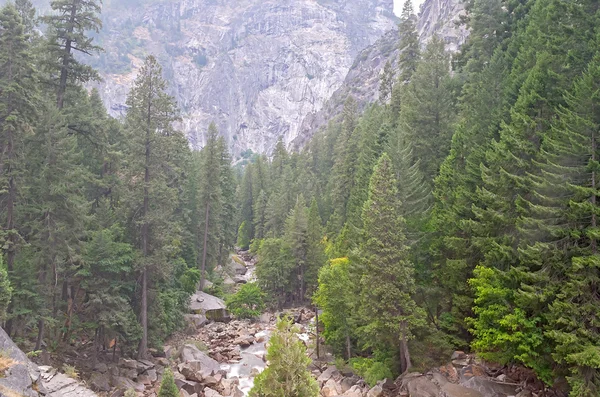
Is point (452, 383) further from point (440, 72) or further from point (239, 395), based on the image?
point (440, 72)

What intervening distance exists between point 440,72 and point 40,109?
92.9 ft

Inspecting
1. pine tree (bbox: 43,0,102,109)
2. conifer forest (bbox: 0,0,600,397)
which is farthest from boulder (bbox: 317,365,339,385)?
pine tree (bbox: 43,0,102,109)

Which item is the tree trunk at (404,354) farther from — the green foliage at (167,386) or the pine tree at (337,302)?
the green foliage at (167,386)

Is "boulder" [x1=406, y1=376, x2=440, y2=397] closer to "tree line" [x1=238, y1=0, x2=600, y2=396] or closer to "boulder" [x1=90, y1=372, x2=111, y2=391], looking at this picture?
"tree line" [x1=238, y1=0, x2=600, y2=396]

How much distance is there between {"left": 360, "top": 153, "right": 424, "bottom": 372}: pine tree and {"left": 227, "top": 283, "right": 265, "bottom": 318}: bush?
23360 millimetres

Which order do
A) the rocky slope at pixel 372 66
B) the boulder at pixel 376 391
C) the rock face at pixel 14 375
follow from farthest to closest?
the rocky slope at pixel 372 66, the boulder at pixel 376 391, the rock face at pixel 14 375

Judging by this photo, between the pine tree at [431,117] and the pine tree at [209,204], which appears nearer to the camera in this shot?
the pine tree at [431,117]

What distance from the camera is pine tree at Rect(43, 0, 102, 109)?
1025 inches

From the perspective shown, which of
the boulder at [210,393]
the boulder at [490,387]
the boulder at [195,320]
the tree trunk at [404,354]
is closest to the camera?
the boulder at [490,387]

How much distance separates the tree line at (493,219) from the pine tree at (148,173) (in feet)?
37.5

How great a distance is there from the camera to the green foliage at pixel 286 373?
13.5 metres

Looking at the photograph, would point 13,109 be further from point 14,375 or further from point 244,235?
point 244,235

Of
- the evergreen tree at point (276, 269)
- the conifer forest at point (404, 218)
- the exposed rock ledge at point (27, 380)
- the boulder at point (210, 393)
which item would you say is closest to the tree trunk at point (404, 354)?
the conifer forest at point (404, 218)

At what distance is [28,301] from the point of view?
21.5 metres
